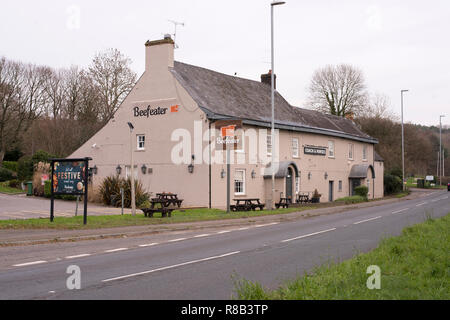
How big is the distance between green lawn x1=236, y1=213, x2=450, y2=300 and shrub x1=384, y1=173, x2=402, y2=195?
46.6 metres

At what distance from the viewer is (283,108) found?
3988cm

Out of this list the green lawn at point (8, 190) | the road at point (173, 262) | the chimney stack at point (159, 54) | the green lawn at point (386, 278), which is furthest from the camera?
the green lawn at point (8, 190)

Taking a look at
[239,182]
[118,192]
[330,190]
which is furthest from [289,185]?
[118,192]

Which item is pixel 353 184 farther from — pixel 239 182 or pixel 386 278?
pixel 386 278

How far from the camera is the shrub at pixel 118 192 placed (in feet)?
92.0

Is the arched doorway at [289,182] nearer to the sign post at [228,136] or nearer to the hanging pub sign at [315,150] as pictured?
the hanging pub sign at [315,150]

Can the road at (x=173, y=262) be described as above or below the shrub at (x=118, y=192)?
below

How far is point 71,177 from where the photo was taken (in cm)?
1786

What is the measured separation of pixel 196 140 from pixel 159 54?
257 inches

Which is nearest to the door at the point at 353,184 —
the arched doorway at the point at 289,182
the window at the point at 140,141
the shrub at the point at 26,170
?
the arched doorway at the point at 289,182

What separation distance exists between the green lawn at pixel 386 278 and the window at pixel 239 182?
19.6m

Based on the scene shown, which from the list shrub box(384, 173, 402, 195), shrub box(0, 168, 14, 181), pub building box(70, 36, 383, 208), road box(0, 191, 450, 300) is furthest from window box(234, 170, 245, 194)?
shrub box(384, 173, 402, 195)

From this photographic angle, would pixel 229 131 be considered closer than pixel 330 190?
Yes

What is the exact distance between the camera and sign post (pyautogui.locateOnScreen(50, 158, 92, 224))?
17578 millimetres
